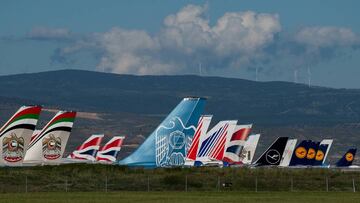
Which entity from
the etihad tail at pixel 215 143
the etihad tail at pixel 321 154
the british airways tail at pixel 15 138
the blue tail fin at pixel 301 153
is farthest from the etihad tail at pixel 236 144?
the british airways tail at pixel 15 138

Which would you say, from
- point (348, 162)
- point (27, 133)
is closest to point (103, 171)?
point (27, 133)

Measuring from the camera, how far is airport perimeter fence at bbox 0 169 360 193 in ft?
298

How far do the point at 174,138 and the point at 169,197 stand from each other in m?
7.90

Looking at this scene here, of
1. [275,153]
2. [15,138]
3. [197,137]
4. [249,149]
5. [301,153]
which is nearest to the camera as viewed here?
[15,138]

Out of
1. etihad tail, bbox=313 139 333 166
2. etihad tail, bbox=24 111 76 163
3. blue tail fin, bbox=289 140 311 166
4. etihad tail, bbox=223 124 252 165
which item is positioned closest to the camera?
etihad tail, bbox=24 111 76 163

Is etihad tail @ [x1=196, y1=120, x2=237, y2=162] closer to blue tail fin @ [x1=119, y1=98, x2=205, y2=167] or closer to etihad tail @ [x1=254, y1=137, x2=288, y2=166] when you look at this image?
etihad tail @ [x1=254, y1=137, x2=288, y2=166]

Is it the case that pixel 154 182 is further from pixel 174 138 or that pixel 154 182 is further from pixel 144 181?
pixel 174 138

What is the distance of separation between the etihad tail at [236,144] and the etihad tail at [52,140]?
107 ft

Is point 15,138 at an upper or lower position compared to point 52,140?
lower

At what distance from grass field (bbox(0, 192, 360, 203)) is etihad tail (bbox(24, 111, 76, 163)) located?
14882 millimetres

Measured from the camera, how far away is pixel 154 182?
94688mm

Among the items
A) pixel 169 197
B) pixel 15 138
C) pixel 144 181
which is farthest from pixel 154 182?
pixel 169 197

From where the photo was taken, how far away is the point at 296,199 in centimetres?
7831

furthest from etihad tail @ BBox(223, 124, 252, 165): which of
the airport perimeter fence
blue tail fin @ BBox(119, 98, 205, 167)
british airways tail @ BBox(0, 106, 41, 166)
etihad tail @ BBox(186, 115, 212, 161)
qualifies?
british airways tail @ BBox(0, 106, 41, 166)
